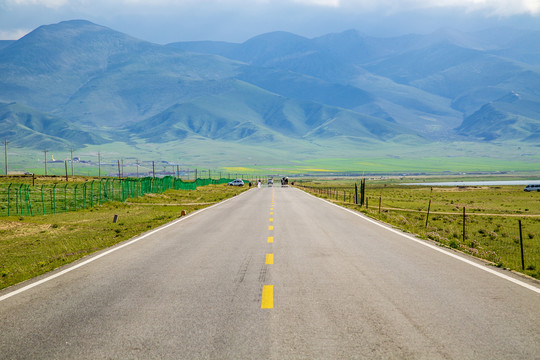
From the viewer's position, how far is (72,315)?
7621 millimetres

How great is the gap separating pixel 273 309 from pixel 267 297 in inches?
29.6

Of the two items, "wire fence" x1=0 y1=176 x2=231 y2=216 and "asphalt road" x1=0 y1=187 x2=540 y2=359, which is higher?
"wire fence" x1=0 y1=176 x2=231 y2=216

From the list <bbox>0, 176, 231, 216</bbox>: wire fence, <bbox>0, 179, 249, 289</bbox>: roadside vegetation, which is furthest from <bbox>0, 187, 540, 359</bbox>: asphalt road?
<bbox>0, 176, 231, 216</bbox>: wire fence

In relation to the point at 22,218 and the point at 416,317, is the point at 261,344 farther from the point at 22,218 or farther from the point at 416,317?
the point at 22,218

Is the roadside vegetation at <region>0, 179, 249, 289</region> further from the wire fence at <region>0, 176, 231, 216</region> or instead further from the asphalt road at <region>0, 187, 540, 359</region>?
the wire fence at <region>0, 176, 231, 216</region>

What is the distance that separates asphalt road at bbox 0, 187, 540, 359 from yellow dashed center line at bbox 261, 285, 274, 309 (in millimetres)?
47

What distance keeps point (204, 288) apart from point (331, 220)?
50.6ft

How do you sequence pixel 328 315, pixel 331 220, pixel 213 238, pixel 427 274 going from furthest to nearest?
pixel 331 220
pixel 213 238
pixel 427 274
pixel 328 315

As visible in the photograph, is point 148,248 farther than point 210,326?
Yes

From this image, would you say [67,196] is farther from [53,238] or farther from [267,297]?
[267,297]

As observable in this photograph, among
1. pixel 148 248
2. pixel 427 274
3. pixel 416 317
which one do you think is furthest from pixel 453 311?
pixel 148 248

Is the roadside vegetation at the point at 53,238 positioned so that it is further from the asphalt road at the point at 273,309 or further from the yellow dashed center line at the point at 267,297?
the yellow dashed center line at the point at 267,297

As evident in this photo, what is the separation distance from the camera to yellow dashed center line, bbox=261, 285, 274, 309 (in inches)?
315

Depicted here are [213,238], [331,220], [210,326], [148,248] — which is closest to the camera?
[210,326]
